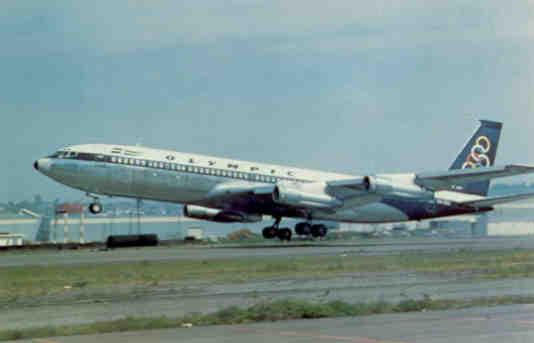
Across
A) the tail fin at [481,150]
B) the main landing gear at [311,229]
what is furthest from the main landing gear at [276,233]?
the tail fin at [481,150]

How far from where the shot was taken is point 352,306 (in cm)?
2027

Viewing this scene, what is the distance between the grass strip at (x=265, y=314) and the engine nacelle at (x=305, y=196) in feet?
109

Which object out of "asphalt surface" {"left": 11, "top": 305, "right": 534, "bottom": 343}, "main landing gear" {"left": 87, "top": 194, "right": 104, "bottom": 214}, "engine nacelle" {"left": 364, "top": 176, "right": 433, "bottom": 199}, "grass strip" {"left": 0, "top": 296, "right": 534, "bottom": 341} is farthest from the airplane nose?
"asphalt surface" {"left": 11, "top": 305, "right": 534, "bottom": 343}

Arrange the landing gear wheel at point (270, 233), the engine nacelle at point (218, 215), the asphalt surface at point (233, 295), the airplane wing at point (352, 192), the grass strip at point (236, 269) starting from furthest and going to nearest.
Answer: the landing gear wheel at point (270, 233)
the engine nacelle at point (218, 215)
the airplane wing at point (352, 192)
the grass strip at point (236, 269)
the asphalt surface at point (233, 295)

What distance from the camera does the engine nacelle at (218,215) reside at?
2313 inches

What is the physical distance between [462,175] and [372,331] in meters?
39.7

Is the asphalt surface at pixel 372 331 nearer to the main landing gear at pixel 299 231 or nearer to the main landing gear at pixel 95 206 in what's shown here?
the main landing gear at pixel 95 206

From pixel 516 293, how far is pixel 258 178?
34.8 meters

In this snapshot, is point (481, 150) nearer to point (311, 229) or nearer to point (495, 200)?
point (495, 200)

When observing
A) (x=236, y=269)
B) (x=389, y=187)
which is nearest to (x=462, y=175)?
(x=389, y=187)

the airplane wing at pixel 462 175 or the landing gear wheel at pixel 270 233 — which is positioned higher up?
the airplane wing at pixel 462 175

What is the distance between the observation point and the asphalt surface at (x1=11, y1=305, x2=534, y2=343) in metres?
15.1

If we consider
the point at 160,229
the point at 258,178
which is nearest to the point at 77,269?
the point at 258,178

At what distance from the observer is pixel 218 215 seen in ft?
196
